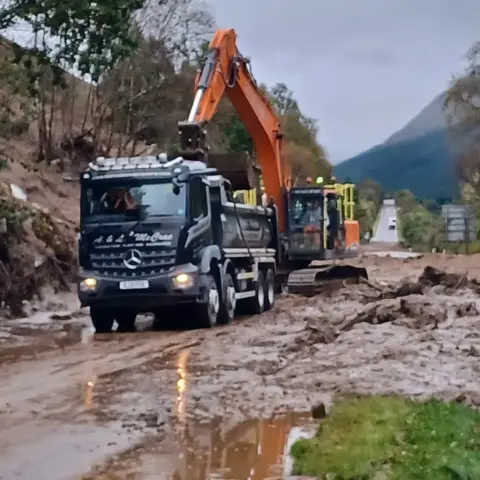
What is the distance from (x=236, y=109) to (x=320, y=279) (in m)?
5.20

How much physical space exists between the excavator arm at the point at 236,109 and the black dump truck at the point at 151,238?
1.62 metres

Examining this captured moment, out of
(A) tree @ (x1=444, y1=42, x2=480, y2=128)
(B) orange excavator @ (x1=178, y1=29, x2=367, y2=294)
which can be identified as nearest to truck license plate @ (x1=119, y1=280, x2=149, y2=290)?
(B) orange excavator @ (x1=178, y1=29, x2=367, y2=294)

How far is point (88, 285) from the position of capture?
19109 millimetres

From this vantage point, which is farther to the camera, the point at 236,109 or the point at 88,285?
the point at 236,109

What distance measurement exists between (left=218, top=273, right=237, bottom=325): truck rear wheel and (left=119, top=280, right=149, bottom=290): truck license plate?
81.3 inches

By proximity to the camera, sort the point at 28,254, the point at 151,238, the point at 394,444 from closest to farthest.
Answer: the point at 394,444, the point at 151,238, the point at 28,254

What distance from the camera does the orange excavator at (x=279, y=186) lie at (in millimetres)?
22625

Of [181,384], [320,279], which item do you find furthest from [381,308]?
[320,279]

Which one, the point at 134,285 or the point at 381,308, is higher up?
the point at 134,285

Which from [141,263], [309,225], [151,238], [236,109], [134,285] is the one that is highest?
[236,109]

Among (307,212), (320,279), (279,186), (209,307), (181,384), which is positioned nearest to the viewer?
(181,384)

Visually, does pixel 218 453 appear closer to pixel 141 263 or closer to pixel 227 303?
pixel 141 263

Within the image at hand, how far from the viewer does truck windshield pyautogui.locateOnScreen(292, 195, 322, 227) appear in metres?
28.1

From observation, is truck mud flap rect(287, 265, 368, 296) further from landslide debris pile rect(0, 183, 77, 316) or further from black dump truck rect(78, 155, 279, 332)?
black dump truck rect(78, 155, 279, 332)
